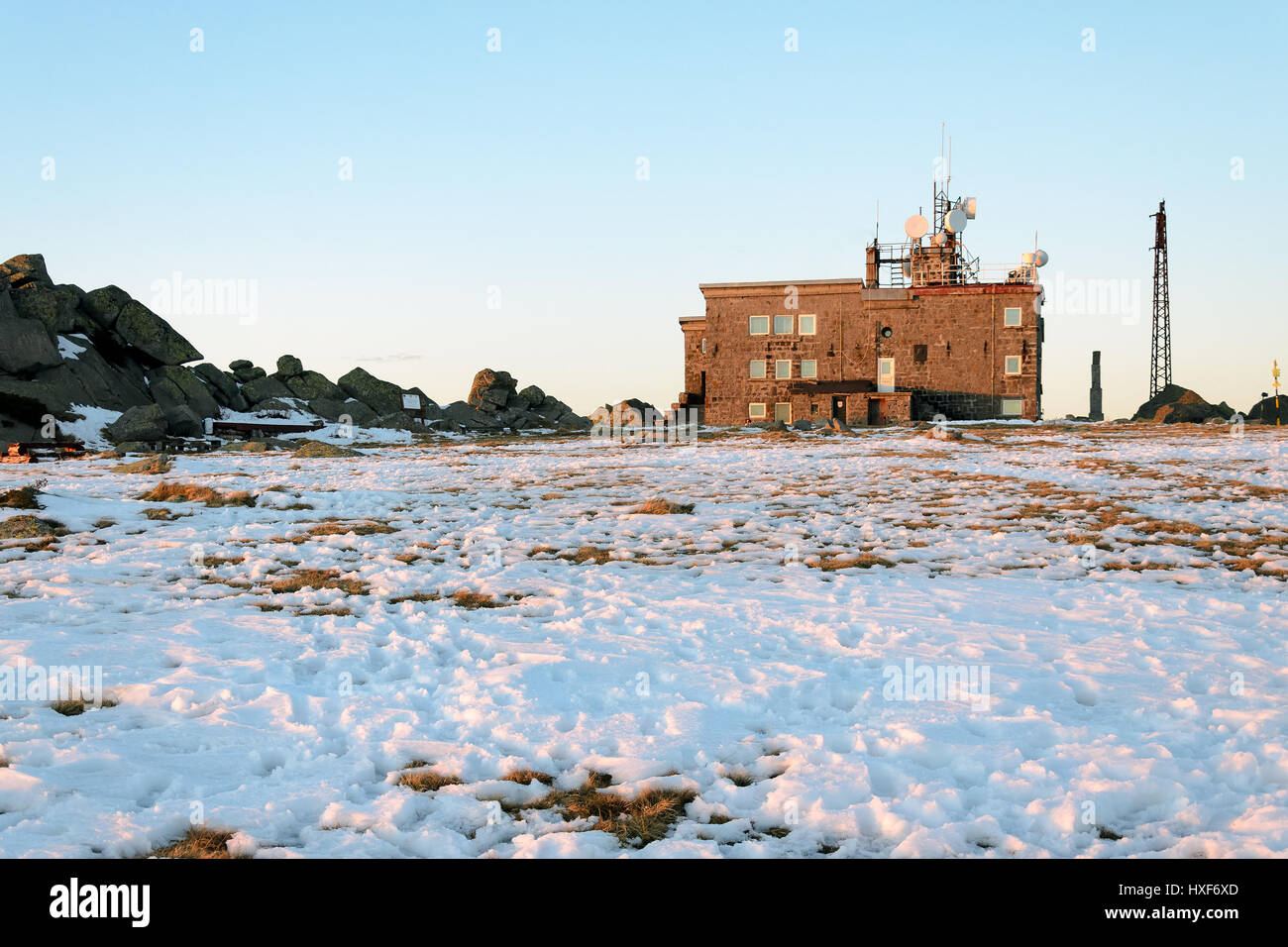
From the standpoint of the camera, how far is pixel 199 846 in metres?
3.44

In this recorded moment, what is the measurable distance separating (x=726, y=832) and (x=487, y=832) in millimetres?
1032

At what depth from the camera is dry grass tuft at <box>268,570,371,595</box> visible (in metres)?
8.13

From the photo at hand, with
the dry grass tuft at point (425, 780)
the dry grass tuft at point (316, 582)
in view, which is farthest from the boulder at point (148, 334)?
the dry grass tuft at point (425, 780)

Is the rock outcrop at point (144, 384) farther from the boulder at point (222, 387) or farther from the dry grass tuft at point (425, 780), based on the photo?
the dry grass tuft at point (425, 780)

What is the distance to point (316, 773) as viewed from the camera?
418 cm

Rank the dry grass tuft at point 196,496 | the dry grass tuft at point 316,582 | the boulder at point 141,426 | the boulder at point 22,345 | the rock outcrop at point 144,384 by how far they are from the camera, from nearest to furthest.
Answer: the dry grass tuft at point 316,582
the dry grass tuft at point 196,496
the boulder at point 141,426
the rock outcrop at point 144,384
the boulder at point 22,345

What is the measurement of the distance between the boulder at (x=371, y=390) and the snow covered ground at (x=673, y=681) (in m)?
49.5


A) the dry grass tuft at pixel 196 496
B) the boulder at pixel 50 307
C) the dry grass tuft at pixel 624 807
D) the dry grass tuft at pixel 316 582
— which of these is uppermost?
the boulder at pixel 50 307

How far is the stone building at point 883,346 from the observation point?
163ft

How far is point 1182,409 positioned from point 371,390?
5017 cm

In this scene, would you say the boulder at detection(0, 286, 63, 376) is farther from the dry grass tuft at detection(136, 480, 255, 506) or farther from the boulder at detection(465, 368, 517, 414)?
the boulder at detection(465, 368, 517, 414)

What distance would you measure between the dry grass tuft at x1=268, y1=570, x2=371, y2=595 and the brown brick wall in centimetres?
4302
